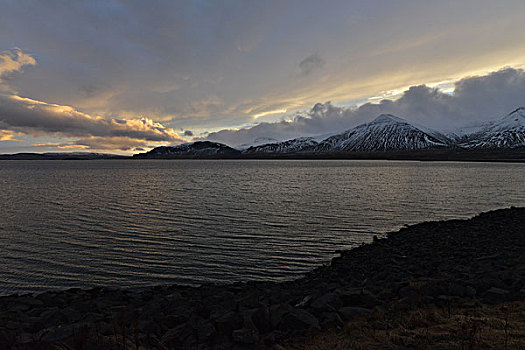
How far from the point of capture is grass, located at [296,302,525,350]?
8.05 metres

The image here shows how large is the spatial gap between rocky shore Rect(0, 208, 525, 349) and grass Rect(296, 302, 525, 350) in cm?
48

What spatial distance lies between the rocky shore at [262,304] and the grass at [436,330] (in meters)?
0.48

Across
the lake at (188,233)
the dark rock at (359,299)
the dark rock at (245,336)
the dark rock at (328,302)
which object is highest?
the dark rock at (245,336)

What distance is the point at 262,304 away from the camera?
1161 cm

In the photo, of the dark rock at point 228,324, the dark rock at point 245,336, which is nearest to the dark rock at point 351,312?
the dark rock at point 245,336

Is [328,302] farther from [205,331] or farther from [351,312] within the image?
[205,331]

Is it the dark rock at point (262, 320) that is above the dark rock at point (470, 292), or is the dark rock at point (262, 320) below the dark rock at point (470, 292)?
above

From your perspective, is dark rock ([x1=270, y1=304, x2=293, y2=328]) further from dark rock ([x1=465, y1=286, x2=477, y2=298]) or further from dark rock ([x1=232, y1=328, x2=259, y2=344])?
dark rock ([x1=465, y1=286, x2=477, y2=298])

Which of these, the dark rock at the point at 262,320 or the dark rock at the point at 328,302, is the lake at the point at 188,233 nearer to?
the dark rock at the point at 328,302

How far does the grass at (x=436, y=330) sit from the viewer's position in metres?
8.05

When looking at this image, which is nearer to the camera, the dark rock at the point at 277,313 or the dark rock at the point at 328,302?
the dark rock at the point at 277,313

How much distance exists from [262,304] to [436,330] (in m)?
5.46

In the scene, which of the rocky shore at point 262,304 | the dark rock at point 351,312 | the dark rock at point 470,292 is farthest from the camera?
the dark rock at point 470,292

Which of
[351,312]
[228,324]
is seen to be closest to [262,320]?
[228,324]
